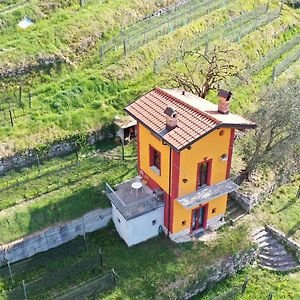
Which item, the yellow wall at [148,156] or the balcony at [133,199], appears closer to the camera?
the yellow wall at [148,156]

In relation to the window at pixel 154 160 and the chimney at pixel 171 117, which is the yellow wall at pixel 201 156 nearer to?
the chimney at pixel 171 117

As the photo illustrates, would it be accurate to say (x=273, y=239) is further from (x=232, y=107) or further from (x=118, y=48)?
(x=118, y=48)

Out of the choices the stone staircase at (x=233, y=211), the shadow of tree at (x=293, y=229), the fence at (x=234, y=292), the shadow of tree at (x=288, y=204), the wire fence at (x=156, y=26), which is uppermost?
the wire fence at (x=156, y=26)

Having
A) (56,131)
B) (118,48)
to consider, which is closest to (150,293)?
(56,131)

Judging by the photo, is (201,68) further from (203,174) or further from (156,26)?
(203,174)

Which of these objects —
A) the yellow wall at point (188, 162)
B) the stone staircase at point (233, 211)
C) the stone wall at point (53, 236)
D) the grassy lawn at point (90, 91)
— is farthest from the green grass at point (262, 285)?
the grassy lawn at point (90, 91)

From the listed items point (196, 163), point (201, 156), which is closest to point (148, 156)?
point (196, 163)
